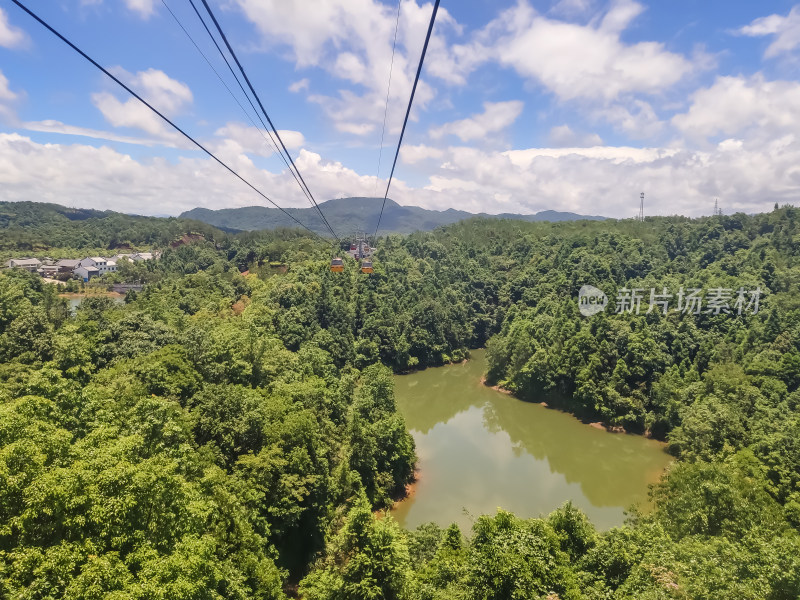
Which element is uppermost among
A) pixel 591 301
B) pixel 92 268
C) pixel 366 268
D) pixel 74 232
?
pixel 74 232

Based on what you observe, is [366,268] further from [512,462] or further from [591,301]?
[591,301]

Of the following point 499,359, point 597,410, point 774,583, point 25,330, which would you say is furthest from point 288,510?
point 499,359

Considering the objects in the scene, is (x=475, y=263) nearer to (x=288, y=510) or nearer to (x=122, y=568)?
(x=288, y=510)

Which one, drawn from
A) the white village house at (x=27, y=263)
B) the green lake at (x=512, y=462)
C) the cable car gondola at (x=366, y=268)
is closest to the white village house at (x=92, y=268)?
the white village house at (x=27, y=263)

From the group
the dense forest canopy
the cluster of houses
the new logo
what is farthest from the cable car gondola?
the cluster of houses

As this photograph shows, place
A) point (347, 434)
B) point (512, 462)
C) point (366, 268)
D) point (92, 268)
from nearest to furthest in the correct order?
point (347, 434)
point (512, 462)
point (366, 268)
point (92, 268)

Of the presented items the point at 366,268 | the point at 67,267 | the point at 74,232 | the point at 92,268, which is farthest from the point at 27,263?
the point at 366,268
